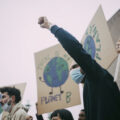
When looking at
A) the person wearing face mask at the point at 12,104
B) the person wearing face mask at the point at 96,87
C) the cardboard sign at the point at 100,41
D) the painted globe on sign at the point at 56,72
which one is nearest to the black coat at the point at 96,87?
the person wearing face mask at the point at 96,87

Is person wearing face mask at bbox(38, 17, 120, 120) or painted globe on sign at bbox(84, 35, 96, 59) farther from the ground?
painted globe on sign at bbox(84, 35, 96, 59)

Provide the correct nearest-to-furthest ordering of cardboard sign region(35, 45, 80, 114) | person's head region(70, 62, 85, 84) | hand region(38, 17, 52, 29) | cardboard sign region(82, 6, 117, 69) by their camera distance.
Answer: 1. hand region(38, 17, 52, 29)
2. person's head region(70, 62, 85, 84)
3. cardboard sign region(82, 6, 117, 69)
4. cardboard sign region(35, 45, 80, 114)

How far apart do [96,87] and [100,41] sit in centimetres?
78

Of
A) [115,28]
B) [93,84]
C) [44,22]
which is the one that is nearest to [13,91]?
[115,28]

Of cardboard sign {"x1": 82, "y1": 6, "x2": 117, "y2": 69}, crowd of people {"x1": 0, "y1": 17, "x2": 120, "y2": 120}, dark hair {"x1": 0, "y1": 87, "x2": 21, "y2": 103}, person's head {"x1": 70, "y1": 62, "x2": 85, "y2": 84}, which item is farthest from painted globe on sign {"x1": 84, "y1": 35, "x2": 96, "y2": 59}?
dark hair {"x1": 0, "y1": 87, "x2": 21, "y2": 103}

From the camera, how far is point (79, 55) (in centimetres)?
171

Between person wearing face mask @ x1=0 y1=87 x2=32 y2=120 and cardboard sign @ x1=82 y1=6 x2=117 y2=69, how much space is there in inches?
61.0

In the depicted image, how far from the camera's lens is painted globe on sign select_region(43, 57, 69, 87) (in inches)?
125

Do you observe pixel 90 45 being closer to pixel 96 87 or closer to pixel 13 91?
pixel 96 87

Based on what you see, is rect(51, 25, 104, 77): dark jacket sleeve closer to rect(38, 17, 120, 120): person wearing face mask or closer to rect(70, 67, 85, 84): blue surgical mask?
rect(38, 17, 120, 120): person wearing face mask

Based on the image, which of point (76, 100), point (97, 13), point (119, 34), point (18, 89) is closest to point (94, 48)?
point (97, 13)

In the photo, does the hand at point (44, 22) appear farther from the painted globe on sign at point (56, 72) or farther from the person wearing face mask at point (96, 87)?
the painted globe on sign at point (56, 72)

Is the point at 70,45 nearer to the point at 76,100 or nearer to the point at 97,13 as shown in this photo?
the point at 97,13

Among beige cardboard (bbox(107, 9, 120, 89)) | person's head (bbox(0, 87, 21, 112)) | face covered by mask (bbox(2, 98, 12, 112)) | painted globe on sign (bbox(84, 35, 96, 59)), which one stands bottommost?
face covered by mask (bbox(2, 98, 12, 112))
